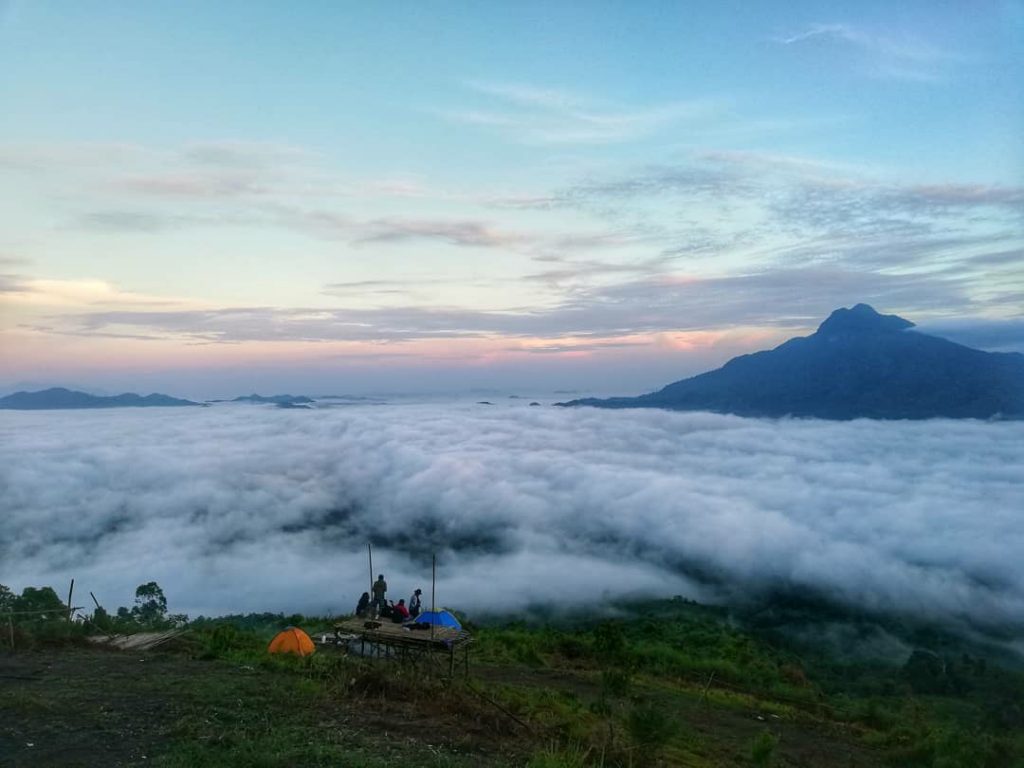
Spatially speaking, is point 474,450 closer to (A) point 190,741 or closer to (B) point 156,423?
(B) point 156,423

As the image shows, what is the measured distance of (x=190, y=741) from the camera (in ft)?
33.0

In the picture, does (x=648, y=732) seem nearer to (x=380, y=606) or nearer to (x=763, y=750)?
(x=763, y=750)

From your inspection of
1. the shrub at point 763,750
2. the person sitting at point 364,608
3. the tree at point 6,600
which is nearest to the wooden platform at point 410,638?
the person sitting at point 364,608

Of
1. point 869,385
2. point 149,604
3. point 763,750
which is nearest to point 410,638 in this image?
point 763,750

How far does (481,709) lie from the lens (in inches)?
503

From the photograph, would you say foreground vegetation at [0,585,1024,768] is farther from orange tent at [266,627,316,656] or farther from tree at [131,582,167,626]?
tree at [131,582,167,626]

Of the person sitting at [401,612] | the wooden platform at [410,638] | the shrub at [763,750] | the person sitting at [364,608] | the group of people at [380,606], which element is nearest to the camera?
the shrub at [763,750]

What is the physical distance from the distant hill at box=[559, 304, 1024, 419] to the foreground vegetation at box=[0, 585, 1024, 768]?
138 metres

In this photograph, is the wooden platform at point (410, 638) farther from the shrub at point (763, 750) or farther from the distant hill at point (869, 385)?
the distant hill at point (869, 385)

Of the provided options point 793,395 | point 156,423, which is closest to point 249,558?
point 156,423

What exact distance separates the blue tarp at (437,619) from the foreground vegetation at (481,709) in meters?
1.67

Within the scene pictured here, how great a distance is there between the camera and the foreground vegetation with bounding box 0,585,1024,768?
10336 millimetres

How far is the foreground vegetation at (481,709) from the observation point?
1034cm

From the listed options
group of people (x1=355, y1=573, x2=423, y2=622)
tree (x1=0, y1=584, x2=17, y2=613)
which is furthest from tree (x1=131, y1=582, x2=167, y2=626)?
group of people (x1=355, y1=573, x2=423, y2=622)
